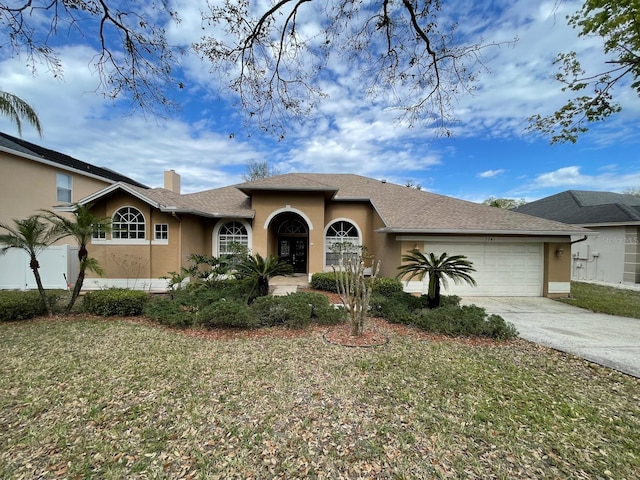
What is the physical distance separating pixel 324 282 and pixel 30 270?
39.5 feet

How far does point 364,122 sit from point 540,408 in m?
8.37

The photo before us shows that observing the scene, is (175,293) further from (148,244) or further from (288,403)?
(288,403)

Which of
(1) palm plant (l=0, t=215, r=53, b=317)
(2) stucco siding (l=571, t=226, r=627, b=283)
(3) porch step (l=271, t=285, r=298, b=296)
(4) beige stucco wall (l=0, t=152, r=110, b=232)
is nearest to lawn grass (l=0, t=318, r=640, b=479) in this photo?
(1) palm plant (l=0, t=215, r=53, b=317)

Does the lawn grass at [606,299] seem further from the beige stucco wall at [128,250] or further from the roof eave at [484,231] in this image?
the beige stucco wall at [128,250]

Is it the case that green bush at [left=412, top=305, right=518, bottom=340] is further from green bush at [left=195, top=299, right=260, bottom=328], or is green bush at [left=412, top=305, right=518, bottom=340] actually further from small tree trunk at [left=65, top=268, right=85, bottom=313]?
small tree trunk at [left=65, top=268, right=85, bottom=313]

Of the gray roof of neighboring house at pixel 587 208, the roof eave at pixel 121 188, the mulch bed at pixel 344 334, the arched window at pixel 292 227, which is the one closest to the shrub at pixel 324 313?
the mulch bed at pixel 344 334

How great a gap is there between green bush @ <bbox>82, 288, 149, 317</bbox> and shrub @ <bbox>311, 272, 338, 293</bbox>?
6311 millimetres

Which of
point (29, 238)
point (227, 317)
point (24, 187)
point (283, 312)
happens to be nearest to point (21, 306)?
point (29, 238)

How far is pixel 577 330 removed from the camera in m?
6.96

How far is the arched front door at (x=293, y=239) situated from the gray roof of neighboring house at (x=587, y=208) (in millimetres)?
17101

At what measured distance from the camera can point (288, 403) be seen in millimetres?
3586

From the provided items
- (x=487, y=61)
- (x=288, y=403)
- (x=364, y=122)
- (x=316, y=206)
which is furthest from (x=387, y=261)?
(x=288, y=403)

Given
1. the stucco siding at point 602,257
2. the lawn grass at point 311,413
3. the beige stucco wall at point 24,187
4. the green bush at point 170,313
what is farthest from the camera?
the stucco siding at point 602,257

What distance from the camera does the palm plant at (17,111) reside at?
8102 millimetres
